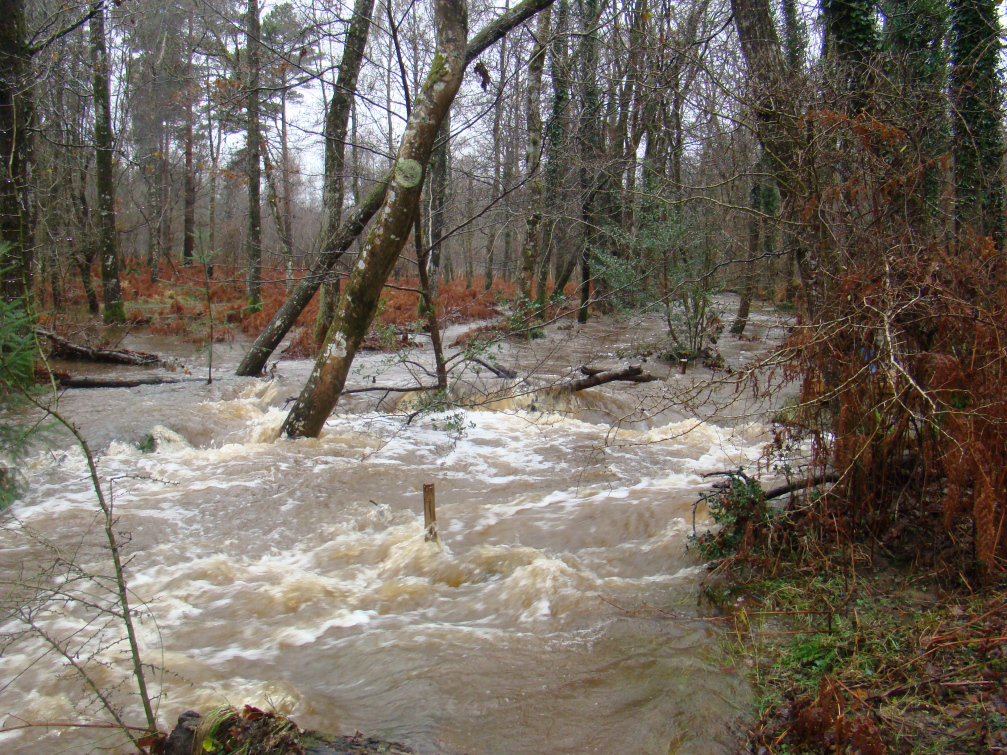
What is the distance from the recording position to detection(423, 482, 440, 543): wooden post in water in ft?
16.4

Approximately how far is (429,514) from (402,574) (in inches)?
19.6

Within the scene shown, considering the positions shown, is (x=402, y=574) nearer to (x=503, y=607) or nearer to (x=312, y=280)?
(x=503, y=607)

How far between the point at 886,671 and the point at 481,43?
21.2 feet

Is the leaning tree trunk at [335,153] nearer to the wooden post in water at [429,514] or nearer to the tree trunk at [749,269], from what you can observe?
the wooden post in water at [429,514]

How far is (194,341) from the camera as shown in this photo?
47.1 feet

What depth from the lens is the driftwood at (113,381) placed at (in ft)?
31.4

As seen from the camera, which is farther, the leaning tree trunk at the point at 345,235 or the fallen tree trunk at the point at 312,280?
the fallen tree trunk at the point at 312,280

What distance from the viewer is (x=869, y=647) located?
3252 mm

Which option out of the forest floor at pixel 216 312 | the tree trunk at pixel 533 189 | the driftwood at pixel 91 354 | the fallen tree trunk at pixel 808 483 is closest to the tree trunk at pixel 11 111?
the forest floor at pixel 216 312

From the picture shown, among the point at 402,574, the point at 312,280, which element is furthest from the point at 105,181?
the point at 402,574

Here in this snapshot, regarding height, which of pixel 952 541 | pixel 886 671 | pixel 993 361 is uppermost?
pixel 993 361

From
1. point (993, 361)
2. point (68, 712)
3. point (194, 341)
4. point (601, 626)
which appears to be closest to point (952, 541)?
point (993, 361)

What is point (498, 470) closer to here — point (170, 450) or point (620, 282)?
point (170, 450)

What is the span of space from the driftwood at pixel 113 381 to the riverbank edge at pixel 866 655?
30.5 feet
